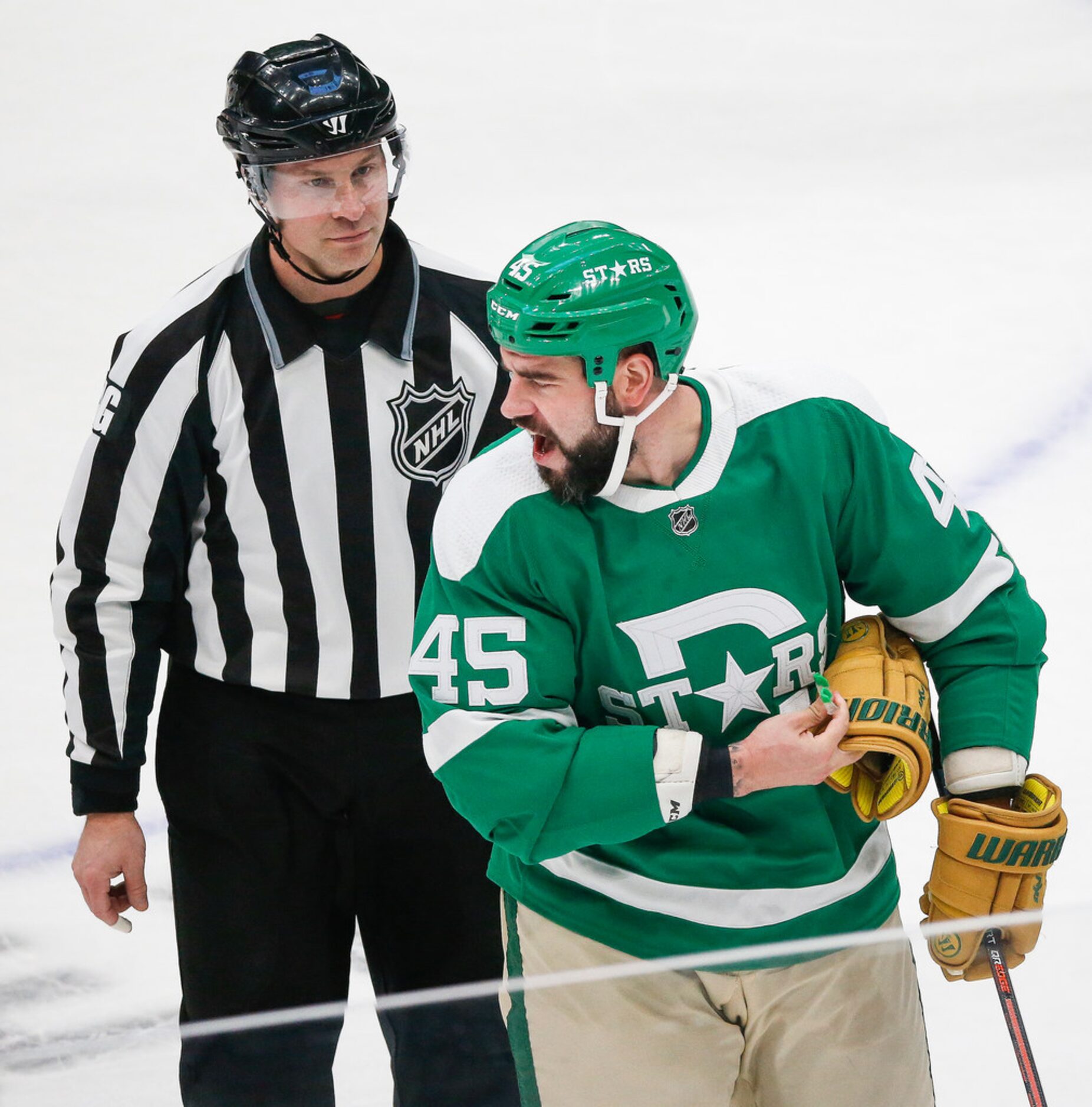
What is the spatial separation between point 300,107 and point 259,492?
1.41 feet

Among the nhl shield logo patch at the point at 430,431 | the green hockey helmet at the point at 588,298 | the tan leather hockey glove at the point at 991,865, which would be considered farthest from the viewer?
the nhl shield logo patch at the point at 430,431

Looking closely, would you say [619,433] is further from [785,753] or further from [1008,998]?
[1008,998]

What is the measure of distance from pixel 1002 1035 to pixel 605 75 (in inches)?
133

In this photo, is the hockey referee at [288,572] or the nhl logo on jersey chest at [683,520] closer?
the nhl logo on jersey chest at [683,520]

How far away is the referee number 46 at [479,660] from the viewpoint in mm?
1333

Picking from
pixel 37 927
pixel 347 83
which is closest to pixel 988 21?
pixel 347 83

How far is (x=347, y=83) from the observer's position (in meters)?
1.74

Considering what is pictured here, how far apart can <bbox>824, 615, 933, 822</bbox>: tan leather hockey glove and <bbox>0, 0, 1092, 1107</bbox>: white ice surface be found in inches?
36.2

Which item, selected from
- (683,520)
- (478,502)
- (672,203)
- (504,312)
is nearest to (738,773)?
(683,520)

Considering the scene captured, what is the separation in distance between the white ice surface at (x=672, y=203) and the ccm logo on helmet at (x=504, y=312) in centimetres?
115

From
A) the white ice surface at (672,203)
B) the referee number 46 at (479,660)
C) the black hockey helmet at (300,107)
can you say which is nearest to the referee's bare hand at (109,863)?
the white ice surface at (672,203)

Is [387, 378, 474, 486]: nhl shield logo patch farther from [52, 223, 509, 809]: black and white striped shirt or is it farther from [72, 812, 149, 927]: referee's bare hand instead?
[72, 812, 149, 927]: referee's bare hand

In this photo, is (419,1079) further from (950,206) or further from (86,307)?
(950,206)

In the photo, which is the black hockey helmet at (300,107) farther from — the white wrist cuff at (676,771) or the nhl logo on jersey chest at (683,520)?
the white wrist cuff at (676,771)
